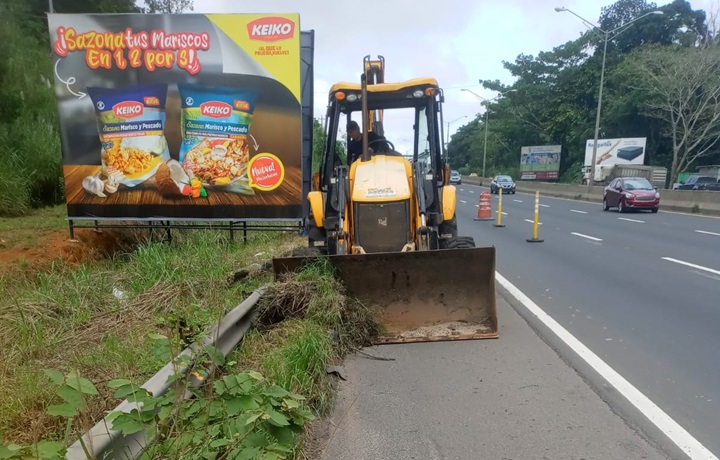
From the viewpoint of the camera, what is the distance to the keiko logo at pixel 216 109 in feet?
28.7

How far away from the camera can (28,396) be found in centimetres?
331

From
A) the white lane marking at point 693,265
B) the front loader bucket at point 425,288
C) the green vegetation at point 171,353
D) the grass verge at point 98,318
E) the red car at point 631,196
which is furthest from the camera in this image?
the red car at point 631,196

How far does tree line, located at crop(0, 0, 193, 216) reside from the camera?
461 inches

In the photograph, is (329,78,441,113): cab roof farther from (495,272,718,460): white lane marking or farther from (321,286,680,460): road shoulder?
(321,286,680,460): road shoulder

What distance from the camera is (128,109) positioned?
8828 millimetres

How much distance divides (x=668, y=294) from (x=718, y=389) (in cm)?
363

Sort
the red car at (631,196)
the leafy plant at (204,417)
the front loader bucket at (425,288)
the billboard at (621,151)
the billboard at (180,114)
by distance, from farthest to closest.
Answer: the billboard at (621,151) < the red car at (631,196) < the billboard at (180,114) < the front loader bucket at (425,288) < the leafy plant at (204,417)

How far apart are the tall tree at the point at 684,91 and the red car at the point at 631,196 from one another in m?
18.5

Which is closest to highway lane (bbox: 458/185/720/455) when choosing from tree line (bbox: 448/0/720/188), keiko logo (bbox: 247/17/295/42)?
keiko logo (bbox: 247/17/295/42)

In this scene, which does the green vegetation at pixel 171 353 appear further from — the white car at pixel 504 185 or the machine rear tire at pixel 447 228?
the white car at pixel 504 185

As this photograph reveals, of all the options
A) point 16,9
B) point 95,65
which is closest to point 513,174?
point 16,9

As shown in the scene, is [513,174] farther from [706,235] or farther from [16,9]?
[16,9]

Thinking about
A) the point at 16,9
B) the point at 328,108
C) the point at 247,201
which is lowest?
the point at 247,201

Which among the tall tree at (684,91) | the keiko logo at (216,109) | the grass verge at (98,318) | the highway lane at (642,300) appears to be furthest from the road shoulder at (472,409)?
the tall tree at (684,91)
